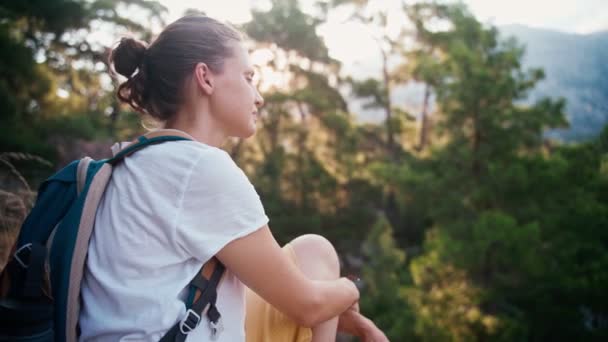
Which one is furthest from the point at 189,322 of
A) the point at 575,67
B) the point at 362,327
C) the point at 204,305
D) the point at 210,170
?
the point at 575,67

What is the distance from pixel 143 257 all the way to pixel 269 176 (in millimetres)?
8371

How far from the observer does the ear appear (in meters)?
0.94

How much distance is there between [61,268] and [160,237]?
0.17m

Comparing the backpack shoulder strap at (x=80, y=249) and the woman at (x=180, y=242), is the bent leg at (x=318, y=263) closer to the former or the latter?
the woman at (x=180, y=242)

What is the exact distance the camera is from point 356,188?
10.0 meters

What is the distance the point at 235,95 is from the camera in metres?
0.99

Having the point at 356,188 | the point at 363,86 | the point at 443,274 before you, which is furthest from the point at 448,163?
the point at 363,86

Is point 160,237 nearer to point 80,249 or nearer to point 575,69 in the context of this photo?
point 80,249

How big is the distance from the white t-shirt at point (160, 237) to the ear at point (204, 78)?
0.21 metres

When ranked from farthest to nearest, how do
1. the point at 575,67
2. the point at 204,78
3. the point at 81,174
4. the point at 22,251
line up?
1. the point at 575,67
2. the point at 204,78
3. the point at 81,174
4. the point at 22,251

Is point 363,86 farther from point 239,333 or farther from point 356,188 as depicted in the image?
point 239,333

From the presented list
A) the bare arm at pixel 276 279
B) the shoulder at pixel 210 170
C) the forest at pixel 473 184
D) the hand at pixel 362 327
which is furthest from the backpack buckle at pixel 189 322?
the forest at pixel 473 184

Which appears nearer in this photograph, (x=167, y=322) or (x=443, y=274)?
(x=167, y=322)

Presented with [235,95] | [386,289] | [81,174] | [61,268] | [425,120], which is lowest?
[386,289]
